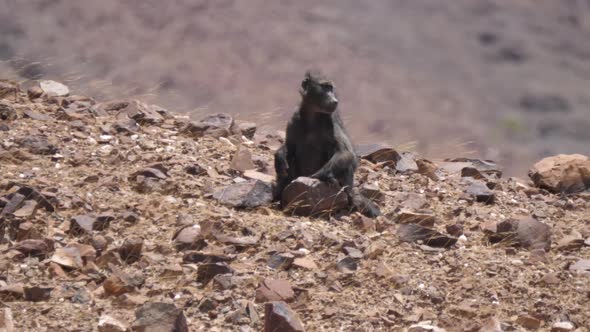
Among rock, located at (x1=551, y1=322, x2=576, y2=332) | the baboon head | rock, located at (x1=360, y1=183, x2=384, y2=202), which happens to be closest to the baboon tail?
rock, located at (x1=360, y1=183, x2=384, y2=202)

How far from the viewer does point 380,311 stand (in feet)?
18.5

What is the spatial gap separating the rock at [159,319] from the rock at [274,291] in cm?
61

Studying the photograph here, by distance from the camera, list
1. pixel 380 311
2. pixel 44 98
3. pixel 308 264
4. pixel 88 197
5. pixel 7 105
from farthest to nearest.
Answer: pixel 44 98, pixel 7 105, pixel 88 197, pixel 308 264, pixel 380 311

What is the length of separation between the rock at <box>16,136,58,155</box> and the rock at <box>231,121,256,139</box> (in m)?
2.08

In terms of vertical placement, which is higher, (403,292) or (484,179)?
(403,292)

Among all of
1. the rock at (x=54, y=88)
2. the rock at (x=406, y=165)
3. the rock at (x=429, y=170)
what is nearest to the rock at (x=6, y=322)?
the rock at (x=406, y=165)

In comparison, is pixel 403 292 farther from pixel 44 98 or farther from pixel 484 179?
pixel 44 98

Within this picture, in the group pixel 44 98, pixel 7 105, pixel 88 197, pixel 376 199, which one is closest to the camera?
pixel 88 197

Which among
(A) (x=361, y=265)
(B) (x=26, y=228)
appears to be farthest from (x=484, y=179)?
(B) (x=26, y=228)

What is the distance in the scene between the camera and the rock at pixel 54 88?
988cm

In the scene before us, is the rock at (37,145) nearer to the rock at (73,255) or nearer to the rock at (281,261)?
the rock at (73,255)

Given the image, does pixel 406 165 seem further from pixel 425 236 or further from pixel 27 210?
pixel 27 210

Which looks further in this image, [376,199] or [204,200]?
[376,199]

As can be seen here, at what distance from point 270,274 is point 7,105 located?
3.96 metres
